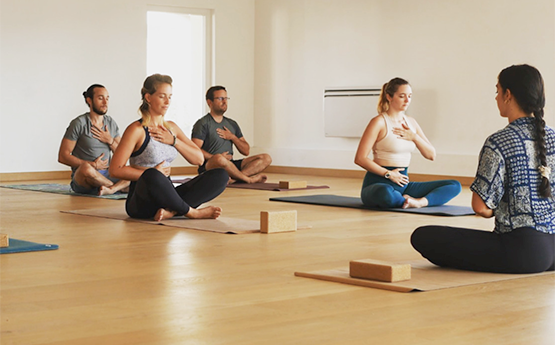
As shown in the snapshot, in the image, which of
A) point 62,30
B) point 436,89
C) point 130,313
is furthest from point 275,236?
point 62,30

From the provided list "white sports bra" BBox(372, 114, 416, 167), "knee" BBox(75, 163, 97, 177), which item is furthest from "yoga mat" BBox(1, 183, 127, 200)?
"white sports bra" BBox(372, 114, 416, 167)

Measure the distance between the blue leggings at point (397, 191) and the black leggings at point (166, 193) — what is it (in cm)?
117

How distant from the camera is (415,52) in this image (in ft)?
28.0

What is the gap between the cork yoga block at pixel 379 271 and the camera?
2.80 metres

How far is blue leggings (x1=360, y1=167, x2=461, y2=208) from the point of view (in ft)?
17.8

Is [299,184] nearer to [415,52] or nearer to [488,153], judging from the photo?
[415,52]

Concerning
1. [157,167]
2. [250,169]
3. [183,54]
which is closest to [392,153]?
[157,167]

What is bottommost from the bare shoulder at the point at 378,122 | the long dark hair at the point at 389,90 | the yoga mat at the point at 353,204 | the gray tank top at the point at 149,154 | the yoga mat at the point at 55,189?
the yoga mat at the point at 55,189

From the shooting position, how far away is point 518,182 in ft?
9.41

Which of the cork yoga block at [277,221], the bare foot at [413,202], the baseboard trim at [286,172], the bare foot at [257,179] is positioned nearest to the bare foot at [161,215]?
the cork yoga block at [277,221]

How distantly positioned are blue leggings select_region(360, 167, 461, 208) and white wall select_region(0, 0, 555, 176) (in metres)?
2.23

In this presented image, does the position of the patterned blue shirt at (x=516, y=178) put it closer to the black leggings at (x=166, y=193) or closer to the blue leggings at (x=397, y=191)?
the black leggings at (x=166, y=193)

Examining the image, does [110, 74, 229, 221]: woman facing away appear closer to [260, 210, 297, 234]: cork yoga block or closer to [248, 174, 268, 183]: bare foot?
[260, 210, 297, 234]: cork yoga block

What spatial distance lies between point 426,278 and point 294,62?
7183mm
